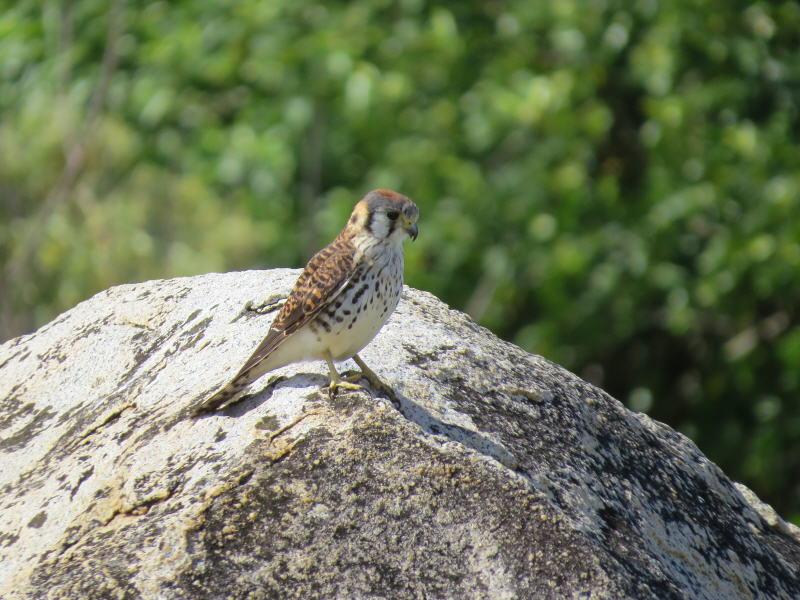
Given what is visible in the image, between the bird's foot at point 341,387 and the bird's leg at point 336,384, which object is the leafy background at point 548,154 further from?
the bird's foot at point 341,387

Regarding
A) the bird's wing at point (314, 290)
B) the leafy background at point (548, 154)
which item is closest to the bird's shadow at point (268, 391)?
the bird's wing at point (314, 290)

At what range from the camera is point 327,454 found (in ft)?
11.0

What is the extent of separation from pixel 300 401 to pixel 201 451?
12.7 inches

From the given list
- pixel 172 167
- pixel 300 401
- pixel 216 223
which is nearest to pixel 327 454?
pixel 300 401

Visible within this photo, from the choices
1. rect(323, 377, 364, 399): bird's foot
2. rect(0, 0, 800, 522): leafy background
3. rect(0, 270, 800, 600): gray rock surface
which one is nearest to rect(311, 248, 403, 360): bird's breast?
rect(0, 270, 800, 600): gray rock surface

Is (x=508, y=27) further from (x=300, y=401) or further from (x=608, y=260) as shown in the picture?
(x=300, y=401)

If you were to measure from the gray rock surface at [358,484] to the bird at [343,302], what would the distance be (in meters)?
0.08

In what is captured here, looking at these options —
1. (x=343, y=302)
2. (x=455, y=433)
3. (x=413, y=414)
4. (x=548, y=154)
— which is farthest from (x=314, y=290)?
(x=548, y=154)

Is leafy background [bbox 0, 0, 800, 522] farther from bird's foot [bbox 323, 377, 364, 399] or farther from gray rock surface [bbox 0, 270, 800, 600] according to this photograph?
bird's foot [bbox 323, 377, 364, 399]

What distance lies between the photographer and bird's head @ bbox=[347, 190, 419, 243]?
425cm

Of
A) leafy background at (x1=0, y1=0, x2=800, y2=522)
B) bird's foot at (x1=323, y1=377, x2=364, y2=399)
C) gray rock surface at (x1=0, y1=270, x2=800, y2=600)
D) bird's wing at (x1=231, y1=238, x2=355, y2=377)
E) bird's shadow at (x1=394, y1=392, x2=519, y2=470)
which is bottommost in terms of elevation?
leafy background at (x1=0, y1=0, x2=800, y2=522)

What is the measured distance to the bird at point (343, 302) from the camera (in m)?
3.75

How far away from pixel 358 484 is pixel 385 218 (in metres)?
1.24

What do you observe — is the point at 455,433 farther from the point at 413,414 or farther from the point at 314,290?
the point at 314,290
